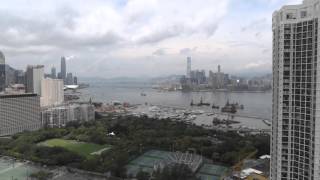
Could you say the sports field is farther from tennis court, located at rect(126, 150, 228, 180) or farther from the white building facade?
the white building facade

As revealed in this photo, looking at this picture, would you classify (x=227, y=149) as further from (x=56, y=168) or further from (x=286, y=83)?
(x=286, y=83)

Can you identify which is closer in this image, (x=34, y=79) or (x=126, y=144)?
(x=126, y=144)

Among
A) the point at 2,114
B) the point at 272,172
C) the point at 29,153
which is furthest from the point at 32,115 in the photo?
the point at 272,172

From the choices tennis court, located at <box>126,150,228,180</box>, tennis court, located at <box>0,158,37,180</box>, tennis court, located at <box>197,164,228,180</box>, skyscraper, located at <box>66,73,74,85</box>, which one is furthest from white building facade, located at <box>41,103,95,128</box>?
skyscraper, located at <box>66,73,74,85</box>

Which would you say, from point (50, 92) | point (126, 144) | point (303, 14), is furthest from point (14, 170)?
point (50, 92)

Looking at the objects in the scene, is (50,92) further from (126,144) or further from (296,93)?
(296,93)

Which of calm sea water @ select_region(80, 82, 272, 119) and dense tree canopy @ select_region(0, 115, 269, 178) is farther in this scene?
calm sea water @ select_region(80, 82, 272, 119)
